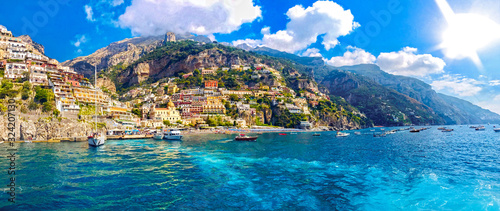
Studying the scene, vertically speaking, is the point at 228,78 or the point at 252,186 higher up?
the point at 228,78

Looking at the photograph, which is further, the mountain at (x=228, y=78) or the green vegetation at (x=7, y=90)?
the mountain at (x=228, y=78)

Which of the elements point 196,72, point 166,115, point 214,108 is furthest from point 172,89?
point 166,115

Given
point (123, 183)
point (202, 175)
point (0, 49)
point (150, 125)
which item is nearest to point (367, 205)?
point (202, 175)

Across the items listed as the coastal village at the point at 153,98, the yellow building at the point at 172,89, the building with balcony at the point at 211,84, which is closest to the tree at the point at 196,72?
the coastal village at the point at 153,98

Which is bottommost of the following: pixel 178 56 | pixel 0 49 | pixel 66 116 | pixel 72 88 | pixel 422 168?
pixel 422 168

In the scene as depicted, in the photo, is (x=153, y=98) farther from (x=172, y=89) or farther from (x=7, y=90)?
(x=7, y=90)

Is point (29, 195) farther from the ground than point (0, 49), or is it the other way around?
point (0, 49)

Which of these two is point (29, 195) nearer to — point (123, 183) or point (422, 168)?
point (123, 183)

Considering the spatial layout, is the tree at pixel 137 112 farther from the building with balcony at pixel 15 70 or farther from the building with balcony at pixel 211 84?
the building with balcony at pixel 211 84
